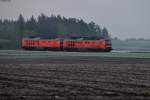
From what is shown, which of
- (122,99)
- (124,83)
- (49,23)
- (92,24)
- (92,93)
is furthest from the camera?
(92,24)

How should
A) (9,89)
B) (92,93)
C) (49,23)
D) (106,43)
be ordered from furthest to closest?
(49,23)
(106,43)
(9,89)
(92,93)

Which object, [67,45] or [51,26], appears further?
[51,26]

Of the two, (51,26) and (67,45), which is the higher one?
(51,26)

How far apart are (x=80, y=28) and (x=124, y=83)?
12832 centimetres

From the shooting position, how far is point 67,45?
67.2 meters

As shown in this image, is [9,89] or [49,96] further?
[9,89]

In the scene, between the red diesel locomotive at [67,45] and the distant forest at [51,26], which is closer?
the red diesel locomotive at [67,45]

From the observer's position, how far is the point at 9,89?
17.8m

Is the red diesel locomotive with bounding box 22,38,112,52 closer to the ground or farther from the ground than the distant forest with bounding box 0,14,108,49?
closer to the ground

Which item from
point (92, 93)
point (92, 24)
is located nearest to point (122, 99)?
point (92, 93)

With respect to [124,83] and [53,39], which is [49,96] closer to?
[124,83]

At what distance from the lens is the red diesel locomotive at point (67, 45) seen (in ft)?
212

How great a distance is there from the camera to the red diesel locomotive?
212 feet

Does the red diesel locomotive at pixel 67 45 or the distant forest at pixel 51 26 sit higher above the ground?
the distant forest at pixel 51 26
